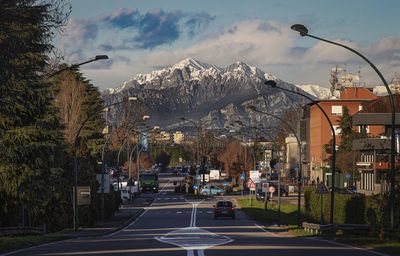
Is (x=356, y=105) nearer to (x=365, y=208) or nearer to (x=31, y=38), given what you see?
(x=365, y=208)

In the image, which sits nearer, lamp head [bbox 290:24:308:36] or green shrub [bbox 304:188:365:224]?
lamp head [bbox 290:24:308:36]

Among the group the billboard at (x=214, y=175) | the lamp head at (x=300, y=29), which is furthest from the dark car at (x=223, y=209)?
the billboard at (x=214, y=175)

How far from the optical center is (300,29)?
30766mm

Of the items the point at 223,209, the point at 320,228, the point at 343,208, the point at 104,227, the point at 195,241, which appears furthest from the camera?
the point at 223,209

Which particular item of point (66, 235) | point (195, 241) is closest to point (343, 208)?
point (66, 235)

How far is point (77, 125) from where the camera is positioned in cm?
7381

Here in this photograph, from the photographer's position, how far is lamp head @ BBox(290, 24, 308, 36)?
30.7 m

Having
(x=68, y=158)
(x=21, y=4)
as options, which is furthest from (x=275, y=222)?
(x=21, y=4)

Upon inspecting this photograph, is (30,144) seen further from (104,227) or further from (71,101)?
(71,101)

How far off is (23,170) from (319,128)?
99241mm

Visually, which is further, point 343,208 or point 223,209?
point 223,209

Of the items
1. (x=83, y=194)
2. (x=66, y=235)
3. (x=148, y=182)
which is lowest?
(x=66, y=235)

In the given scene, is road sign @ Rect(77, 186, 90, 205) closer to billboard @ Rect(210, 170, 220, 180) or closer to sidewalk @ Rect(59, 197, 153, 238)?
sidewalk @ Rect(59, 197, 153, 238)

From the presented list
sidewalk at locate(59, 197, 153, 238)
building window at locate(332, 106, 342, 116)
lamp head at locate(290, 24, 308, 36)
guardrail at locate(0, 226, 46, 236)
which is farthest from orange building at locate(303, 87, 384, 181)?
lamp head at locate(290, 24, 308, 36)
